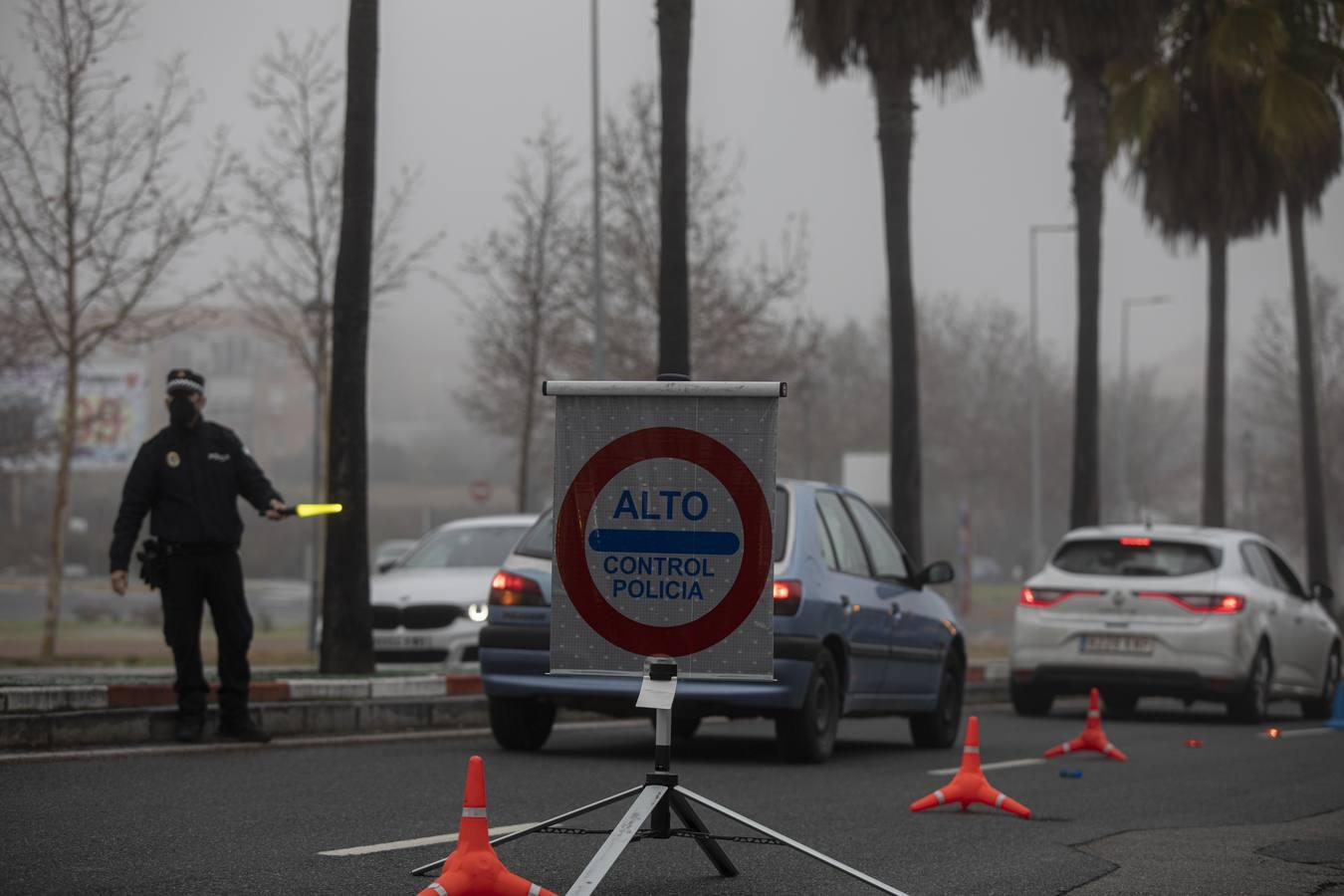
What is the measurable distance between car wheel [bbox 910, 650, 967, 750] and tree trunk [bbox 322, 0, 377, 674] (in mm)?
4426

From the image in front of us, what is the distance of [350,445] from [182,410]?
449cm

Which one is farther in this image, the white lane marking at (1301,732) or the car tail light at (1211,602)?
the car tail light at (1211,602)

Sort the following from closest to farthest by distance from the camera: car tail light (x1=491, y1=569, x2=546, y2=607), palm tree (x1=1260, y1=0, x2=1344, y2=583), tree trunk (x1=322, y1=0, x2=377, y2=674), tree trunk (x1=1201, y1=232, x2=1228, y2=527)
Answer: car tail light (x1=491, y1=569, x2=546, y2=607) < tree trunk (x1=322, y1=0, x2=377, y2=674) < palm tree (x1=1260, y1=0, x2=1344, y2=583) < tree trunk (x1=1201, y1=232, x2=1228, y2=527)

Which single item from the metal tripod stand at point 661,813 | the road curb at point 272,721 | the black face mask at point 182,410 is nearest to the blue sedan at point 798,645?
the road curb at point 272,721

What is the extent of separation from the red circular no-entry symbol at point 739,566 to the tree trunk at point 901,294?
18607mm

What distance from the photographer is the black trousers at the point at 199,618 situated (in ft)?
34.6

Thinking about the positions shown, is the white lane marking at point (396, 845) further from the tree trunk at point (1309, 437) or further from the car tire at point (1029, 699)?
the tree trunk at point (1309, 437)

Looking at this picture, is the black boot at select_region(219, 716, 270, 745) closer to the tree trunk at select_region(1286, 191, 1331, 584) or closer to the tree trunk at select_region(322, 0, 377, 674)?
the tree trunk at select_region(322, 0, 377, 674)

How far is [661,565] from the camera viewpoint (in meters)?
6.03

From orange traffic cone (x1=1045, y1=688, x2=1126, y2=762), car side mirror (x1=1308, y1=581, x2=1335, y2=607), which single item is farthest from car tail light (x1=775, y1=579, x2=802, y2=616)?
car side mirror (x1=1308, y1=581, x2=1335, y2=607)

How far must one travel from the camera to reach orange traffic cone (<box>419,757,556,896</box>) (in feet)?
18.3

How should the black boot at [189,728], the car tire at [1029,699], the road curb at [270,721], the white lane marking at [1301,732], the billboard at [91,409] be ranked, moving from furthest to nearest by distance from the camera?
the billboard at [91,409]
the car tire at [1029,699]
the white lane marking at [1301,732]
the black boot at [189,728]
the road curb at [270,721]

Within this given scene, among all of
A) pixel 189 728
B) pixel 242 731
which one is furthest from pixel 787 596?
pixel 189 728

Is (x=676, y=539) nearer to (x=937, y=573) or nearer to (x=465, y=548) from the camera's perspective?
(x=937, y=573)
